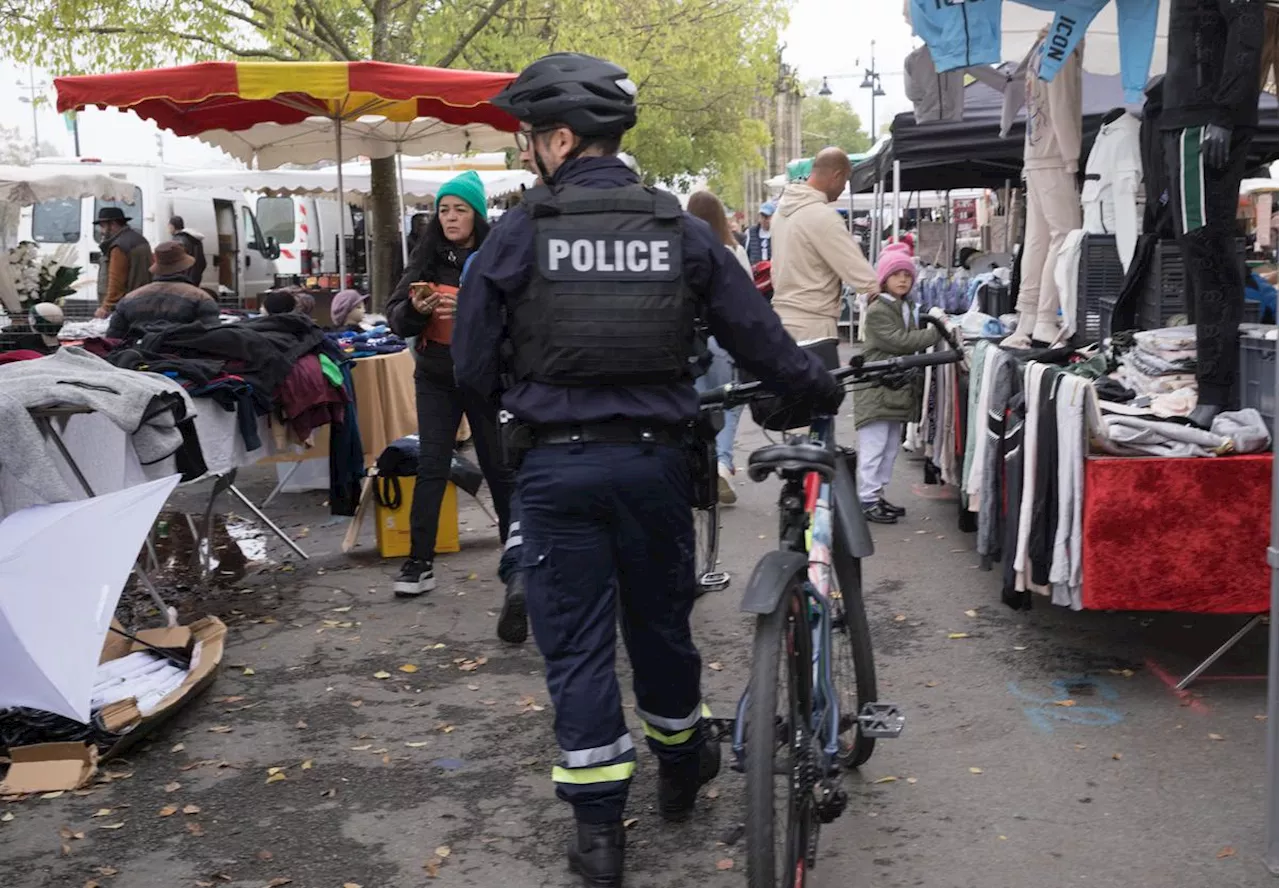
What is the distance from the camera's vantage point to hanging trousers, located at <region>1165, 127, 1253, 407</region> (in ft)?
18.6

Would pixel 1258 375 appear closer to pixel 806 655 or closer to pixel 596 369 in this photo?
pixel 806 655

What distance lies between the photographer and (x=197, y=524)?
30.2ft

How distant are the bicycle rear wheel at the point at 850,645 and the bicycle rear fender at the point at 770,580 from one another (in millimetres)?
549

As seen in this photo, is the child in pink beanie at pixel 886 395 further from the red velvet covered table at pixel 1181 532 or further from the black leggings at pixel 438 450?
the red velvet covered table at pixel 1181 532

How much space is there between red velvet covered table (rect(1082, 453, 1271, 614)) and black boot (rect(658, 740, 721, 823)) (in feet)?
5.85

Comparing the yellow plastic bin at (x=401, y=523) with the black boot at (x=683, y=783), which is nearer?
the black boot at (x=683, y=783)

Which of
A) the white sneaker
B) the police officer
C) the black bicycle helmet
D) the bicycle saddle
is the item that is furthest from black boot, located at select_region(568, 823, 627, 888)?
the white sneaker

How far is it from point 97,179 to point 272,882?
20.1 metres

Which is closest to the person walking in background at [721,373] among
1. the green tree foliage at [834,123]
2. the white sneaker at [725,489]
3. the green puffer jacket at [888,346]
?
the white sneaker at [725,489]

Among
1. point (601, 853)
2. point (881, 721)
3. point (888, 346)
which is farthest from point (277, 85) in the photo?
point (601, 853)

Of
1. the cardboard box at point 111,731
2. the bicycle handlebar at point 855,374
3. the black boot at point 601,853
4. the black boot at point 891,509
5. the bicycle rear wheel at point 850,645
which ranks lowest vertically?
the black boot at point 891,509

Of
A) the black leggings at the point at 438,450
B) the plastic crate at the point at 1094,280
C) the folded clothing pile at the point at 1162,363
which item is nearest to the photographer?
the folded clothing pile at the point at 1162,363

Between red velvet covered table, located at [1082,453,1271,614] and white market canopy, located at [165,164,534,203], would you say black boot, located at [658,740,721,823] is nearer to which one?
red velvet covered table, located at [1082,453,1271,614]

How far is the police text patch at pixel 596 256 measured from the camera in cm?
353
